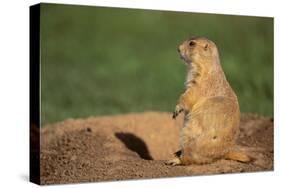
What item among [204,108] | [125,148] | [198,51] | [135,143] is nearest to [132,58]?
[135,143]

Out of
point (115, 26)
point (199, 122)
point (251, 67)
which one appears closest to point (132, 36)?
point (115, 26)

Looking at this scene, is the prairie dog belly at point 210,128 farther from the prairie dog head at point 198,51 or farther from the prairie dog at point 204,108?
the prairie dog head at point 198,51

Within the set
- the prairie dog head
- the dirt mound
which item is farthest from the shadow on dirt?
the prairie dog head

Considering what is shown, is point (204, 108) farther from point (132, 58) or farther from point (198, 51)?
point (132, 58)

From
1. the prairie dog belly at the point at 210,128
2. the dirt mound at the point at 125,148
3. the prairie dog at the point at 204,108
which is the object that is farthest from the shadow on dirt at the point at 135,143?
the prairie dog belly at the point at 210,128

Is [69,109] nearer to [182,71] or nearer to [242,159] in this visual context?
[182,71]
